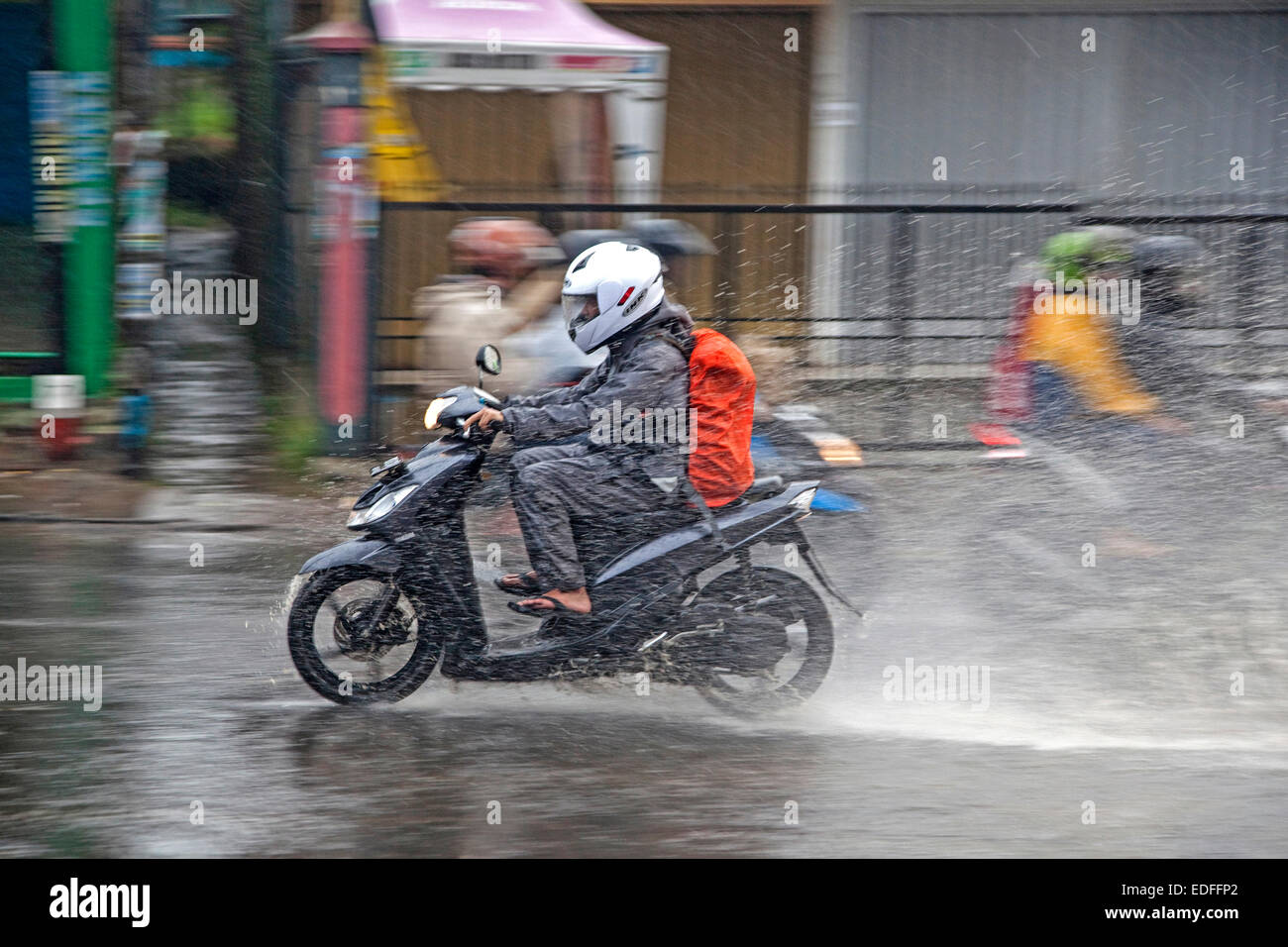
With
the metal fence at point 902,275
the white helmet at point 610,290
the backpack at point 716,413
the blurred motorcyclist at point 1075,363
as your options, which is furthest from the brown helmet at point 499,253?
the backpack at point 716,413

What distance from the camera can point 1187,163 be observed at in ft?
44.8

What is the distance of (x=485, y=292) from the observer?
8.27m

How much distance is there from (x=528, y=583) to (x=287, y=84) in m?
5.16

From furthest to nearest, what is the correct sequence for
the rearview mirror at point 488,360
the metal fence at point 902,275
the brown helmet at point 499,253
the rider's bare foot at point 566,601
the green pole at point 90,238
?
1. the metal fence at point 902,275
2. the green pole at point 90,238
3. the brown helmet at point 499,253
4. the rider's bare foot at point 566,601
5. the rearview mirror at point 488,360

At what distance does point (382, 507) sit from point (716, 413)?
1.16 metres

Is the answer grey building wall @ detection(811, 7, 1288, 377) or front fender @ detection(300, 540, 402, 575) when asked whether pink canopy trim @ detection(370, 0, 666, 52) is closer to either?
grey building wall @ detection(811, 7, 1288, 377)

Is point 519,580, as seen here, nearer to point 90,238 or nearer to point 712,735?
point 712,735

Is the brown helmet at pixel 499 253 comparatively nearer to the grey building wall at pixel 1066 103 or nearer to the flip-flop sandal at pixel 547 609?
the flip-flop sandal at pixel 547 609

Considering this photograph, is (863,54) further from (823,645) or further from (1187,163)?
(823,645)

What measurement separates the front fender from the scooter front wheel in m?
0.02

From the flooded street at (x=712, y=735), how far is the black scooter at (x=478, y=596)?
0.68 ft

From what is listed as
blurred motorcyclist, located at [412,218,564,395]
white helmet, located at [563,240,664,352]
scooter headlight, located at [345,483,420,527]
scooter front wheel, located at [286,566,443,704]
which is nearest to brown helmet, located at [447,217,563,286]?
blurred motorcyclist, located at [412,218,564,395]

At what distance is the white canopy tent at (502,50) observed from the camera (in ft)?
34.4
